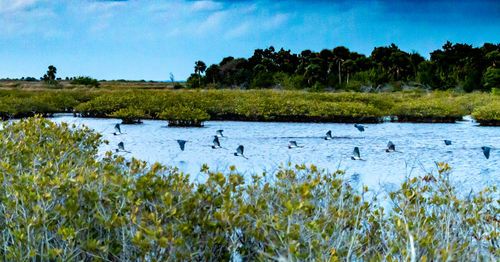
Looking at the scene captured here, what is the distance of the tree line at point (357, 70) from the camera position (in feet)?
128

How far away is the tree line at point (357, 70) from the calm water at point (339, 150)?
81.4 feet

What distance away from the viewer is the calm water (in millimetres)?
7672

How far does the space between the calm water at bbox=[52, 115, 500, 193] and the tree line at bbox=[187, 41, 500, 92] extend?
2481 cm

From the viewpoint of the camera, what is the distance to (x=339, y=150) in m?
10.4

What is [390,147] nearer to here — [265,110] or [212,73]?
[265,110]

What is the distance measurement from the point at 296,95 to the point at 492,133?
12.0m

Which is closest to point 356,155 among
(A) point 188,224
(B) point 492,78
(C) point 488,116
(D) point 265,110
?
(A) point 188,224

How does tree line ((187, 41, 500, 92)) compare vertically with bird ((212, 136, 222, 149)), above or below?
above

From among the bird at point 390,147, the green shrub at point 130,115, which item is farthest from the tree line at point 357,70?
the bird at point 390,147

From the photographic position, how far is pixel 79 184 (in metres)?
2.85

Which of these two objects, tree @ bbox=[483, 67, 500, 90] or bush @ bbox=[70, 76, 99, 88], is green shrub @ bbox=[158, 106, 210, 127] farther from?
bush @ bbox=[70, 76, 99, 88]

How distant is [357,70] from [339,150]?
3856 centimetres

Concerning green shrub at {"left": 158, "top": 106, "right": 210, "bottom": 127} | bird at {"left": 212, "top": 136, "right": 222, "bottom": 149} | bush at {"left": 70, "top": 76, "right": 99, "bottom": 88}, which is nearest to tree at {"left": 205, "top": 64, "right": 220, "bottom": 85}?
bush at {"left": 70, "top": 76, "right": 99, "bottom": 88}

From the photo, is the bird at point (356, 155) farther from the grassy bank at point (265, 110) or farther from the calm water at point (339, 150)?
the grassy bank at point (265, 110)
